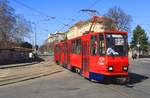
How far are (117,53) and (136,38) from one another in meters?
116

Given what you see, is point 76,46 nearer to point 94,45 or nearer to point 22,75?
point 22,75

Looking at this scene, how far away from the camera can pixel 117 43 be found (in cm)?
2278

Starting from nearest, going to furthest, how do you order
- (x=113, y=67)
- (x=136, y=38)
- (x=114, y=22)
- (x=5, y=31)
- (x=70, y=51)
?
(x=113, y=67) < (x=70, y=51) < (x=5, y=31) < (x=114, y=22) < (x=136, y=38)

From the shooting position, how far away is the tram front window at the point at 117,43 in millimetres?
22609

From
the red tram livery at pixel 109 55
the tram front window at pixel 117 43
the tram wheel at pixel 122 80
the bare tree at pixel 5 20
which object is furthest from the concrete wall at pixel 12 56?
the tram front window at pixel 117 43

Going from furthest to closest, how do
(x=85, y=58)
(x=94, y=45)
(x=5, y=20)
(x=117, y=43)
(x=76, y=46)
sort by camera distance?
(x=5, y=20), (x=76, y=46), (x=85, y=58), (x=94, y=45), (x=117, y=43)

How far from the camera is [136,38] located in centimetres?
13700

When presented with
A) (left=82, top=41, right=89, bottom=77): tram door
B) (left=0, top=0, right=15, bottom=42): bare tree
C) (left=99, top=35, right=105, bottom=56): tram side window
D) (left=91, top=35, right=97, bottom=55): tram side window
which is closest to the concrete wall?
(left=0, top=0, right=15, bottom=42): bare tree

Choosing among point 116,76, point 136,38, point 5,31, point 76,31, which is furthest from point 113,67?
point 136,38

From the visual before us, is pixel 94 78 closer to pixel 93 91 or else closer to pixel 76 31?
pixel 93 91

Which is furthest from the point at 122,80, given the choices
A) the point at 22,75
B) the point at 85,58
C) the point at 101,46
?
the point at 22,75

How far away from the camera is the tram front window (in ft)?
74.2

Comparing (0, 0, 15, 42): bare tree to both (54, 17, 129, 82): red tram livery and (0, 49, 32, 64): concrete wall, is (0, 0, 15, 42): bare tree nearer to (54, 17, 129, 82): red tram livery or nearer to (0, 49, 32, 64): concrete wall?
(0, 49, 32, 64): concrete wall

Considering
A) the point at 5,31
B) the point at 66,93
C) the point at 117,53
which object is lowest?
the point at 66,93
